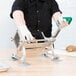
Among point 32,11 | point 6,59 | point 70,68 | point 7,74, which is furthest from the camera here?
point 32,11

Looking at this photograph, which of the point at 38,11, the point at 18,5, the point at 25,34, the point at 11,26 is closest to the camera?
the point at 25,34

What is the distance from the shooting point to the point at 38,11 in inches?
53.7

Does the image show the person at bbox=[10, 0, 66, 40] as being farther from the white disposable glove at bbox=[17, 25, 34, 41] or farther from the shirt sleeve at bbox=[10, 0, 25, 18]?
the white disposable glove at bbox=[17, 25, 34, 41]

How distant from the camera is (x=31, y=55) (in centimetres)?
120

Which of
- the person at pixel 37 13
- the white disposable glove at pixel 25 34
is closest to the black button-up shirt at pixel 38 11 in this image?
the person at pixel 37 13

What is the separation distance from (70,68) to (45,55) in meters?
0.26

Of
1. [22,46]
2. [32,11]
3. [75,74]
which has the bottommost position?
[75,74]

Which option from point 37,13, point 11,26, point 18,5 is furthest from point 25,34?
point 11,26

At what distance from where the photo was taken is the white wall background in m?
2.15

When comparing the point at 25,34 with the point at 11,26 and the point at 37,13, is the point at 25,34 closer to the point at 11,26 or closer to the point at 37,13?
the point at 37,13

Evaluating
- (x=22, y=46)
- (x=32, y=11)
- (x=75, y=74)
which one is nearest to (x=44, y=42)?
(x=22, y=46)

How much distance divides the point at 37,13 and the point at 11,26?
0.89 metres

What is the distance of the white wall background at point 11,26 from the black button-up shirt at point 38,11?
751mm

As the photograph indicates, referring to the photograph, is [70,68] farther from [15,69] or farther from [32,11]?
[32,11]
